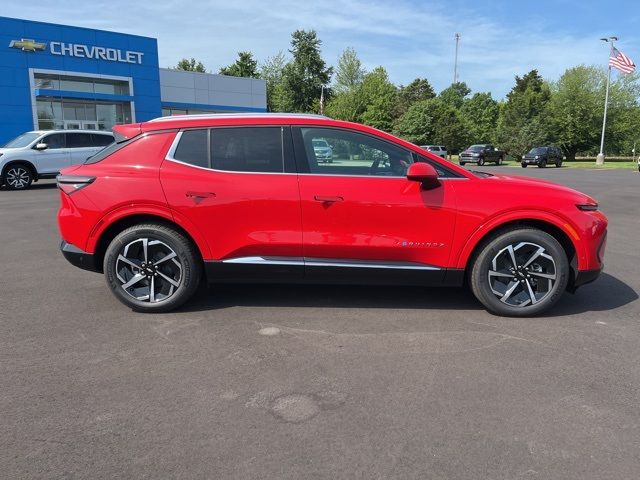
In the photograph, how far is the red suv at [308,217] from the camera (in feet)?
14.1

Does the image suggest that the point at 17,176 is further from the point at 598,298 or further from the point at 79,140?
the point at 598,298

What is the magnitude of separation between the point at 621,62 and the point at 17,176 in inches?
1424

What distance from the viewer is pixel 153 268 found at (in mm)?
4492

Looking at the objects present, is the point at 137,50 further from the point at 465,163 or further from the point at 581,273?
the point at 581,273

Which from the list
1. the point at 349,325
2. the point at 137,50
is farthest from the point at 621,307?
the point at 137,50

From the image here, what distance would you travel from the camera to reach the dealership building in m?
27.0

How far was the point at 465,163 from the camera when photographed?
43.7m

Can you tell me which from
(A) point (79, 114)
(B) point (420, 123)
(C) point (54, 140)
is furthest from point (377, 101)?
(C) point (54, 140)

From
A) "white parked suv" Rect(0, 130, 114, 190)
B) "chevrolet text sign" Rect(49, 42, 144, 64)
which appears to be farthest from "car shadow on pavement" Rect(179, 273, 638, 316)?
"chevrolet text sign" Rect(49, 42, 144, 64)

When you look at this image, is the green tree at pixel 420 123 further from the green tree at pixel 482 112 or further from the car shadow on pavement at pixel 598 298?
the car shadow on pavement at pixel 598 298

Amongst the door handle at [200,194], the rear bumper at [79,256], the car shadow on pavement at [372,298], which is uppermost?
the door handle at [200,194]

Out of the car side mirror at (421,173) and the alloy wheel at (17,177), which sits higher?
the car side mirror at (421,173)

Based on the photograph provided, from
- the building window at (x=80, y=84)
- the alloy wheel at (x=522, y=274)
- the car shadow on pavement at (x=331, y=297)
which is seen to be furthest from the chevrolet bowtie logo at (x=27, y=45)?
the alloy wheel at (x=522, y=274)

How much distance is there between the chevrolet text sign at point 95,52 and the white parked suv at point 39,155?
1599 cm
